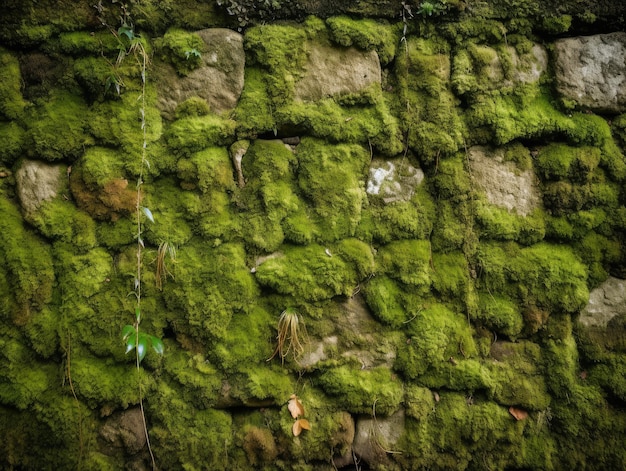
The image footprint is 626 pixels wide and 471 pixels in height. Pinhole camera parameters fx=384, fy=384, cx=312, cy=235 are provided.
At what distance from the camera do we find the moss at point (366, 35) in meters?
2.09


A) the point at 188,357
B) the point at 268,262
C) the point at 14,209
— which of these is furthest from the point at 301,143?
the point at 14,209

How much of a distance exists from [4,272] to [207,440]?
126 centimetres

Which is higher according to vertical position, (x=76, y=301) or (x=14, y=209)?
(x=14, y=209)

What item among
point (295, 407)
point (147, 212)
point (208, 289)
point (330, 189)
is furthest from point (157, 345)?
point (330, 189)

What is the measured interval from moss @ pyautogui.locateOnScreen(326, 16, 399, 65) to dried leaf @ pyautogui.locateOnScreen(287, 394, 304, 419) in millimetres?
1890

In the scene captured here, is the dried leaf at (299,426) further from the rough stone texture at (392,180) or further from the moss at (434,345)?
the rough stone texture at (392,180)

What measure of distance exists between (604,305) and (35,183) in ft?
10.1

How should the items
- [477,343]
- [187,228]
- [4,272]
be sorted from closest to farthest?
[4,272] → [187,228] → [477,343]

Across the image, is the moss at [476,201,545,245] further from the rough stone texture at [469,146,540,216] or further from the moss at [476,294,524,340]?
the moss at [476,294,524,340]

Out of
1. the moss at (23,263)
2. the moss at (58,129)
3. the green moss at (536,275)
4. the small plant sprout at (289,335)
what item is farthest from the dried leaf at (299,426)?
the moss at (58,129)

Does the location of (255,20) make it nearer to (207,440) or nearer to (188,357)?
(188,357)

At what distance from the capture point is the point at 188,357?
75.7 inches

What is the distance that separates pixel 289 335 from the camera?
1949 millimetres

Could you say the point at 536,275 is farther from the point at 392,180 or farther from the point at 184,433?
the point at 184,433
